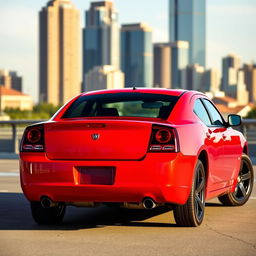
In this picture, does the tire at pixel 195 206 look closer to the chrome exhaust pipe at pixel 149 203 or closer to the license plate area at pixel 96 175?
the chrome exhaust pipe at pixel 149 203

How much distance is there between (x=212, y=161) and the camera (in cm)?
955

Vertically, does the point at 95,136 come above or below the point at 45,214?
above

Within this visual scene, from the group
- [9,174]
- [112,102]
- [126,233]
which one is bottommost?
[9,174]

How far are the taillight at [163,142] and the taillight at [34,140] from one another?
3.58ft

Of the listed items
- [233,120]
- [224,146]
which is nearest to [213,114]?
[233,120]

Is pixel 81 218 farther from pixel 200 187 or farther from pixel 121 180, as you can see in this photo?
pixel 121 180

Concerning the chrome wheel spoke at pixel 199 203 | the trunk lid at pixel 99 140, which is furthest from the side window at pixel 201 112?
the trunk lid at pixel 99 140

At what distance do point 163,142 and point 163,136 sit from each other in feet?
0.21

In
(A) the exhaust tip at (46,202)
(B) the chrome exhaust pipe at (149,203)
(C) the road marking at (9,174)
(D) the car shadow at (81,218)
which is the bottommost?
(C) the road marking at (9,174)

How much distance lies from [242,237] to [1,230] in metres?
2.35

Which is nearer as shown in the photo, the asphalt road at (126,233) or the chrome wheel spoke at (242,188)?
the asphalt road at (126,233)

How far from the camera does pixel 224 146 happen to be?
1013cm

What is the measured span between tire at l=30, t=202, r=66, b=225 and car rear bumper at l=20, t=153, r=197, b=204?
16.5 inches

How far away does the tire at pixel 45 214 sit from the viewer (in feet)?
30.2
